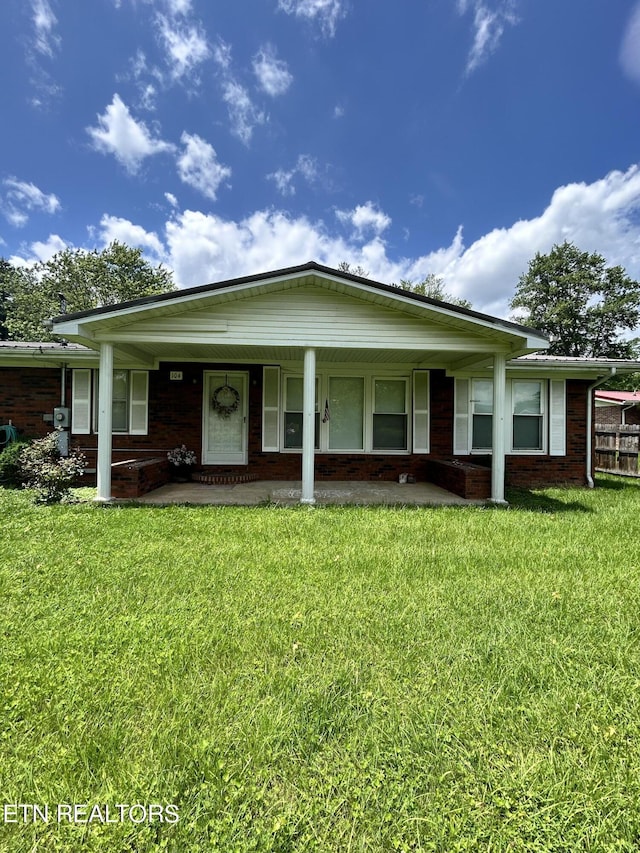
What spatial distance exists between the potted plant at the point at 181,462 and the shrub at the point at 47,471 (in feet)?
5.95

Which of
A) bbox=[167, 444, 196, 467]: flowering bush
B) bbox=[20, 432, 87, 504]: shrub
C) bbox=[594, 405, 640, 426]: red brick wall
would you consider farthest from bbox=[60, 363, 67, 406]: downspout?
bbox=[594, 405, 640, 426]: red brick wall

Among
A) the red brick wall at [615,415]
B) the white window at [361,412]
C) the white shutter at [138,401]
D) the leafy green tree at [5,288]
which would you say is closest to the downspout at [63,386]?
the white shutter at [138,401]

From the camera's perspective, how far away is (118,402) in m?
9.08

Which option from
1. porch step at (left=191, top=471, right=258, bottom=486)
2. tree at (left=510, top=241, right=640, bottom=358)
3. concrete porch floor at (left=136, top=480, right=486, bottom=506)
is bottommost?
concrete porch floor at (left=136, top=480, right=486, bottom=506)

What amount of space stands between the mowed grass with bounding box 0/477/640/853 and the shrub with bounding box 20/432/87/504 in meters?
2.76

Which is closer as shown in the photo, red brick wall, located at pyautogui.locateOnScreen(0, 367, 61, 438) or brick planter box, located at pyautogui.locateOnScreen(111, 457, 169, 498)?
brick planter box, located at pyautogui.locateOnScreen(111, 457, 169, 498)

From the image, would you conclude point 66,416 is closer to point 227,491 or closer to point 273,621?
point 227,491

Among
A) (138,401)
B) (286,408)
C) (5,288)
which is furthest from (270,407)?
(5,288)

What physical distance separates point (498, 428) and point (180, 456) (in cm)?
664

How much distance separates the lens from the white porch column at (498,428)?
6.94m

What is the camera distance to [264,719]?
188cm

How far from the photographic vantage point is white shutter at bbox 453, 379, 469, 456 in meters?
9.31

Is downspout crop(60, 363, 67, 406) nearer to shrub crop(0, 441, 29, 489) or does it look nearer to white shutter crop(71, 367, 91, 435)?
white shutter crop(71, 367, 91, 435)

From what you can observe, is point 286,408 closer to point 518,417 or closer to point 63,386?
point 63,386
